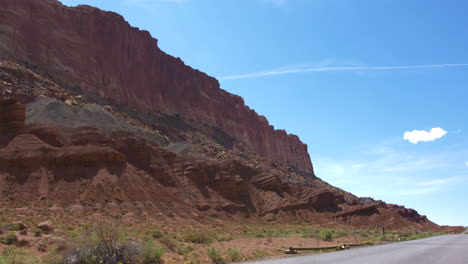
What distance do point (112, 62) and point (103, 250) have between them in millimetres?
71943

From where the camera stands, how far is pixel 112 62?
8219 cm

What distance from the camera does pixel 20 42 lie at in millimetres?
63969

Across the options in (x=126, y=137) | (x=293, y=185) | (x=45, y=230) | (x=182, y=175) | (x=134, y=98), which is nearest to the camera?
(x=45, y=230)

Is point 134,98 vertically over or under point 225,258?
over

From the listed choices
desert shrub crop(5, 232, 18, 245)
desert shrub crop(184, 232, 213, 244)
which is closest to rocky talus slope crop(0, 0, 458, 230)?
desert shrub crop(184, 232, 213, 244)

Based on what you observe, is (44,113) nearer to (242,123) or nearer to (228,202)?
(228,202)

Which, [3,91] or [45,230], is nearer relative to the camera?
[45,230]

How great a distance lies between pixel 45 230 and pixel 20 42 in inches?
1982

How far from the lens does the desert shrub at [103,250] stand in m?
14.8

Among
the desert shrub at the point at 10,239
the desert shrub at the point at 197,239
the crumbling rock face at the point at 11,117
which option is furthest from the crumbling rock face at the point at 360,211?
the desert shrub at the point at 10,239

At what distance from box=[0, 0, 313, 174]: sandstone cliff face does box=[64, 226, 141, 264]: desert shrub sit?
52.0 m

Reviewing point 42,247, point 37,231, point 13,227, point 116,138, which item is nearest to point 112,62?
point 116,138

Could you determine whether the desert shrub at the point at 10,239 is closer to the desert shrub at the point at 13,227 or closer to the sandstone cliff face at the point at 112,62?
the desert shrub at the point at 13,227

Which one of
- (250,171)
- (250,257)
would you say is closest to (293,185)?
(250,171)
